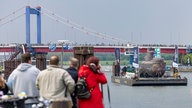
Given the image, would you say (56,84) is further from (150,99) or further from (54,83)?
(150,99)

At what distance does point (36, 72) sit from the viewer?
37.3 ft

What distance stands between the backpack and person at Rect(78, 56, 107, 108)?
0.09 meters

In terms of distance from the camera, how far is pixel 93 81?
1157 cm

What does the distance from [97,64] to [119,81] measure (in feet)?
236

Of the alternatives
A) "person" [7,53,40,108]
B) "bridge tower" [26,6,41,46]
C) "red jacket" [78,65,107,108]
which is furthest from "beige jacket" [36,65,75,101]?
"bridge tower" [26,6,41,46]

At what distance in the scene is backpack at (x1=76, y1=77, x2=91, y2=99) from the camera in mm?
11383

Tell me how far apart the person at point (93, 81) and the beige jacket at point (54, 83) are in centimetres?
53

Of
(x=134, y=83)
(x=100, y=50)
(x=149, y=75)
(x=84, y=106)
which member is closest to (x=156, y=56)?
(x=149, y=75)

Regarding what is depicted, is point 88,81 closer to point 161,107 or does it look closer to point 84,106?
point 84,106

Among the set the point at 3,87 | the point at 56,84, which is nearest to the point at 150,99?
the point at 3,87

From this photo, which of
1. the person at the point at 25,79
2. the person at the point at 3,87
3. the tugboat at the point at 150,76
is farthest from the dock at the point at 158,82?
the person at the point at 25,79

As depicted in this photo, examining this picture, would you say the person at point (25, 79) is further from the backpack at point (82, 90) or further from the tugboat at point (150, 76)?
the tugboat at point (150, 76)

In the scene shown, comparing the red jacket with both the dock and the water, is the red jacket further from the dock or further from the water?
the dock

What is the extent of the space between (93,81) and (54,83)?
83cm
